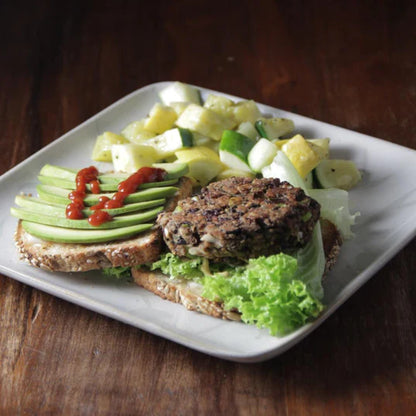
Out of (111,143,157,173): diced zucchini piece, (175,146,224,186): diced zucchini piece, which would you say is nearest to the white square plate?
(111,143,157,173): diced zucchini piece

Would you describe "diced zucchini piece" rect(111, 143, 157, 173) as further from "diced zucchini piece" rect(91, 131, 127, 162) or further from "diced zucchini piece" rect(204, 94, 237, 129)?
"diced zucchini piece" rect(204, 94, 237, 129)

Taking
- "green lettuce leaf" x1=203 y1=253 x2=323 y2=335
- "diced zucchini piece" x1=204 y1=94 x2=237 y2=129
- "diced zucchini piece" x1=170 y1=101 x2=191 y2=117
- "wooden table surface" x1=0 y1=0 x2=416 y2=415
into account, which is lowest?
"wooden table surface" x1=0 y1=0 x2=416 y2=415

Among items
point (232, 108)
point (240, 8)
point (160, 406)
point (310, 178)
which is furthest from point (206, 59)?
point (160, 406)

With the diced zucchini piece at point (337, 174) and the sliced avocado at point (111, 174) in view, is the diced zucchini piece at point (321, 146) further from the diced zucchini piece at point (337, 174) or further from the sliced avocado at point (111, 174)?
the sliced avocado at point (111, 174)

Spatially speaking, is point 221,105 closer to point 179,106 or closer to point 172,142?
point 179,106

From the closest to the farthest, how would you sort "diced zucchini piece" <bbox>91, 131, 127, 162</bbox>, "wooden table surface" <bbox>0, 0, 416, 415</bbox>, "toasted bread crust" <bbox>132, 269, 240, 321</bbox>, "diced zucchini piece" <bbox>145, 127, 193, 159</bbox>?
1. "wooden table surface" <bbox>0, 0, 416, 415</bbox>
2. "toasted bread crust" <bbox>132, 269, 240, 321</bbox>
3. "diced zucchini piece" <bbox>145, 127, 193, 159</bbox>
4. "diced zucchini piece" <bbox>91, 131, 127, 162</bbox>

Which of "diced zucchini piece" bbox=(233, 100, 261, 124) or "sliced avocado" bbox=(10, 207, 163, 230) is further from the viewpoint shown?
"diced zucchini piece" bbox=(233, 100, 261, 124)

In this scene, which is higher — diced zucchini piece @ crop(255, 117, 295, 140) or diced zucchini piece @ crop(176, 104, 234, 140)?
diced zucchini piece @ crop(176, 104, 234, 140)

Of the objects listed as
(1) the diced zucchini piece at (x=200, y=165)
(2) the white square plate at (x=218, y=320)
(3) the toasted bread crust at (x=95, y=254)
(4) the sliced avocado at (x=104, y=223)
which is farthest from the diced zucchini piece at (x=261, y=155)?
(3) the toasted bread crust at (x=95, y=254)
